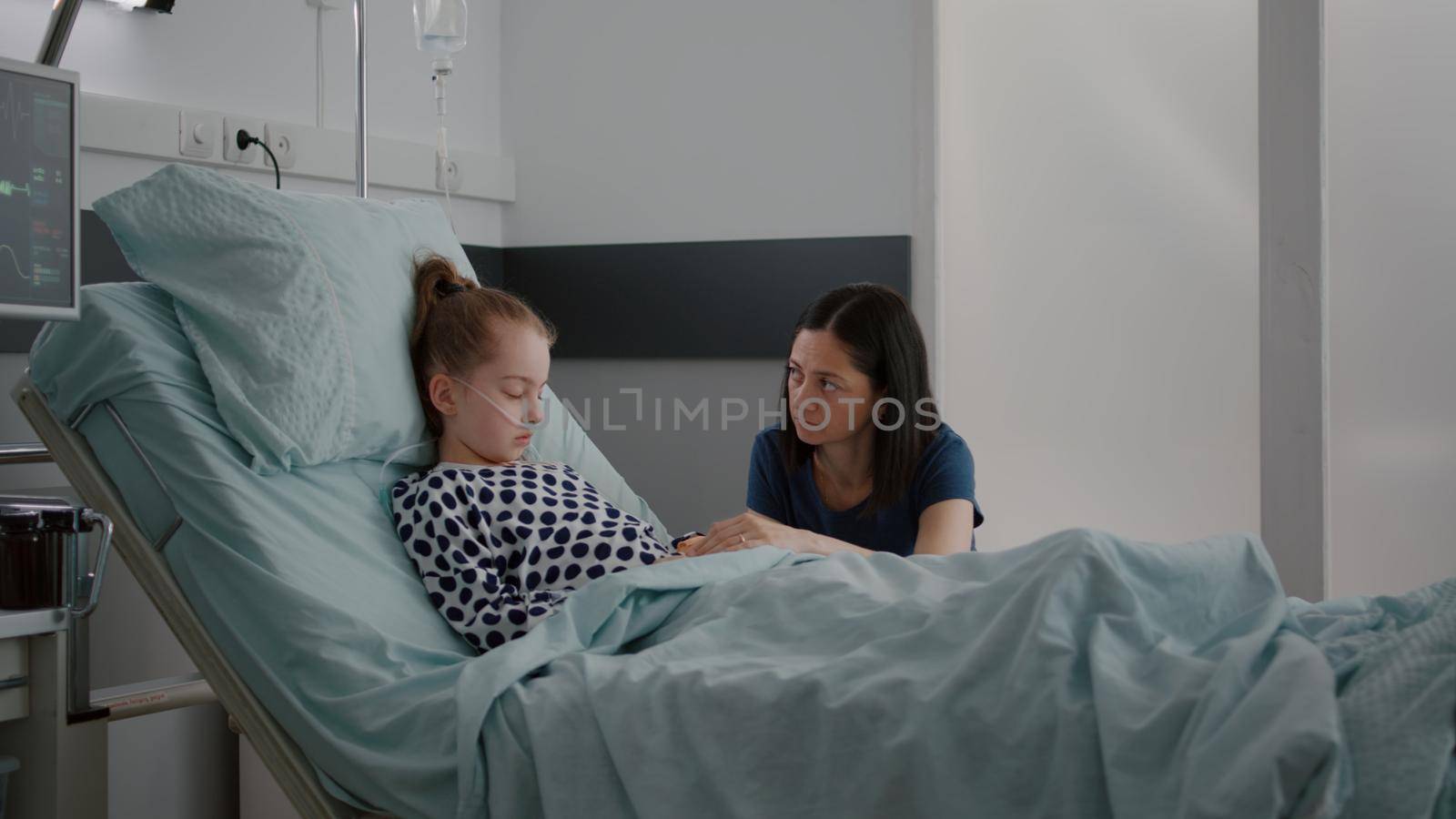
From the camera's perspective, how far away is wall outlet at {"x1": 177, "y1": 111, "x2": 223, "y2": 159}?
2340 mm

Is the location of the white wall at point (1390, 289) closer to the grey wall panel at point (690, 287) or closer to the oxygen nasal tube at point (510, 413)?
the grey wall panel at point (690, 287)

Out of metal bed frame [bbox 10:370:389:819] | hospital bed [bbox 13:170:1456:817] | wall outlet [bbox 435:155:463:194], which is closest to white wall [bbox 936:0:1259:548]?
wall outlet [bbox 435:155:463:194]

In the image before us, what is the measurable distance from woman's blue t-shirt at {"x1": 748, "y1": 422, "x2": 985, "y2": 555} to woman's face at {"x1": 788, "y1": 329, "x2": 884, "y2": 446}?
0.12 meters

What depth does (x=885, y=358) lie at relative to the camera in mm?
1987

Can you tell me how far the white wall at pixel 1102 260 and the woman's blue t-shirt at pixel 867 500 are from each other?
824mm

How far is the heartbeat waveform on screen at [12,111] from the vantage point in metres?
1.51

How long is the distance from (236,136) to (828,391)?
1.34 metres

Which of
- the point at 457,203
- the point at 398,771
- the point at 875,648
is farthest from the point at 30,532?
the point at 457,203

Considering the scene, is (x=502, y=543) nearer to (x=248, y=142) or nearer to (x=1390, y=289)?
(x=248, y=142)

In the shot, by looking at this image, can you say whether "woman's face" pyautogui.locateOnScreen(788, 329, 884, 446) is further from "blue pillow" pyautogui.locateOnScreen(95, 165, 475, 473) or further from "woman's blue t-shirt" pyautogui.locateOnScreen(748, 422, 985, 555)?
"blue pillow" pyautogui.locateOnScreen(95, 165, 475, 473)

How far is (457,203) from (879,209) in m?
1.06

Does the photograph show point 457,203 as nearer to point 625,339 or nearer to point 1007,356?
point 625,339

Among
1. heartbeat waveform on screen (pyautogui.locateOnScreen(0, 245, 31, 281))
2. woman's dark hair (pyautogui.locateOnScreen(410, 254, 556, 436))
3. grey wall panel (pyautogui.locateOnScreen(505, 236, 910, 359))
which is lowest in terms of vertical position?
woman's dark hair (pyautogui.locateOnScreen(410, 254, 556, 436))

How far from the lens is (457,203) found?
3125mm
